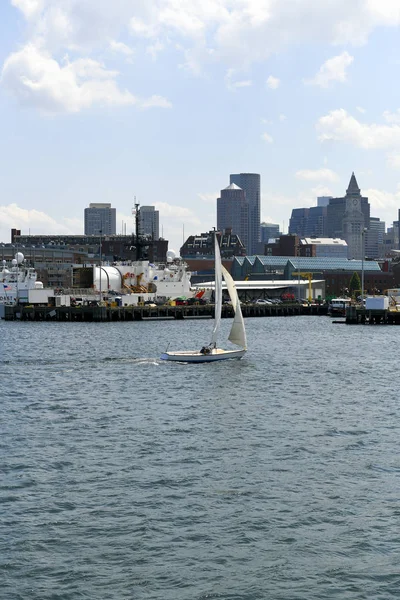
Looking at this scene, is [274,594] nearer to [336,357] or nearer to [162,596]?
[162,596]

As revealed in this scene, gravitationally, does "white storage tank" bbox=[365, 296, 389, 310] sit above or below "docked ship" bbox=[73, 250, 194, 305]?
below

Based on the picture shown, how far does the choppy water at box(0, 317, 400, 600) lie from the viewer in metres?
29.2

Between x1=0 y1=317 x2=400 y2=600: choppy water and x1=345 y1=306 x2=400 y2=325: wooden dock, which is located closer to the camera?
x1=0 y1=317 x2=400 y2=600: choppy water

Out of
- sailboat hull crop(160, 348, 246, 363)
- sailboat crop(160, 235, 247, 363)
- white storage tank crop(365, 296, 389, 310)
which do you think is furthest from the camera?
white storage tank crop(365, 296, 389, 310)

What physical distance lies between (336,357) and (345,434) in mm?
46505

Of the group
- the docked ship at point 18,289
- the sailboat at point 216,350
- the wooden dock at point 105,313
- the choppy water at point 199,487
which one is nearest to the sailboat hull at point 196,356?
the sailboat at point 216,350

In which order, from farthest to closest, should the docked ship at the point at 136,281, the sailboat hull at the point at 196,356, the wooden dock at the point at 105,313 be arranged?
the docked ship at the point at 136,281 → the wooden dock at the point at 105,313 → the sailboat hull at the point at 196,356

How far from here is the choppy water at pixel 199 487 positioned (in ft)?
95.7

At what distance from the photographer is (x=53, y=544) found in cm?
3173

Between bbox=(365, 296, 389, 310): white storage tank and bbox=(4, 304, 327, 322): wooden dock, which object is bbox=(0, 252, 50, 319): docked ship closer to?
bbox=(4, 304, 327, 322): wooden dock

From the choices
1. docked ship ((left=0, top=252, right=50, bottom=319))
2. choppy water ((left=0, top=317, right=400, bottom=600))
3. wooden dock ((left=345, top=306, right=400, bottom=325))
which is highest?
docked ship ((left=0, top=252, right=50, bottom=319))

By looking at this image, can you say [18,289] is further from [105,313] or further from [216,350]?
[216,350]

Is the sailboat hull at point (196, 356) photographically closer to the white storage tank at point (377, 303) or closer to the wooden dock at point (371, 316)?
the wooden dock at point (371, 316)

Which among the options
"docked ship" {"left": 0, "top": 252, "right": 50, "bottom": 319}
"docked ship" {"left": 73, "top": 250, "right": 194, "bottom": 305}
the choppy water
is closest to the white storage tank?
"docked ship" {"left": 73, "top": 250, "right": 194, "bottom": 305}
